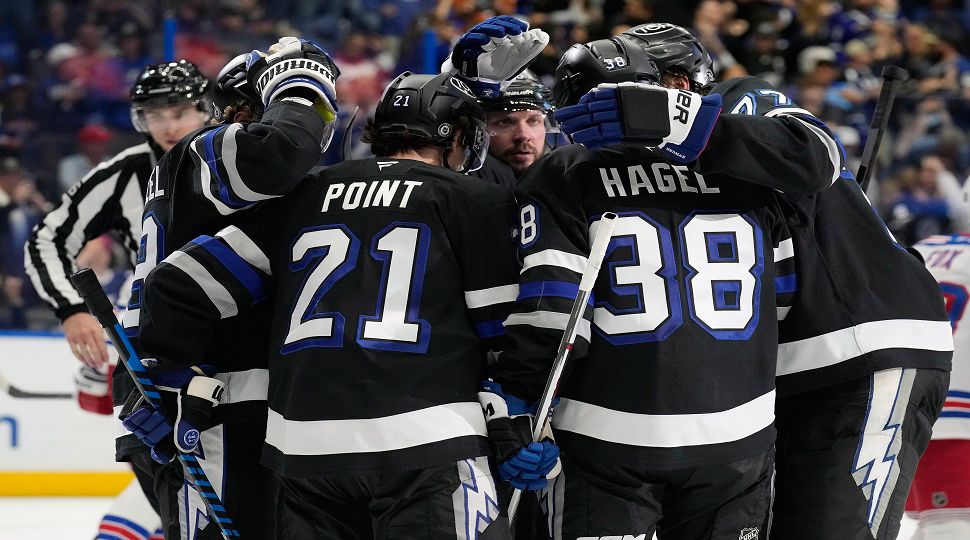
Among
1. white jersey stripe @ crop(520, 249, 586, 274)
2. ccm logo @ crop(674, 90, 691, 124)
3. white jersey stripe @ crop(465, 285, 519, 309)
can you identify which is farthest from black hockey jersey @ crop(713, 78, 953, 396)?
white jersey stripe @ crop(465, 285, 519, 309)

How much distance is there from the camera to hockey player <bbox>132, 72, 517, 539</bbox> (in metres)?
2.08

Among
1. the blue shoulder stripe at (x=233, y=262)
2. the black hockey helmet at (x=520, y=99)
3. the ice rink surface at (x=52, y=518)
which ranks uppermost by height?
the blue shoulder stripe at (x=233, y=262)

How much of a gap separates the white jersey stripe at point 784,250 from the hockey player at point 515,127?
980 mm

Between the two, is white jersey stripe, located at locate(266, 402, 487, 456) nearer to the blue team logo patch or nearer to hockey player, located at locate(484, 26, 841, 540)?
hockey player, located at locate(484, 26, 841, 540)

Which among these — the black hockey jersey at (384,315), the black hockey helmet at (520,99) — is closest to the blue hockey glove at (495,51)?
the black hockey helmet at (520,99)

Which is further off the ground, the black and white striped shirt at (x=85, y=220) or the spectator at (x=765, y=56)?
the black and white striped shirt at (x=85, y=220)

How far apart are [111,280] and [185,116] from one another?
6.75 feet

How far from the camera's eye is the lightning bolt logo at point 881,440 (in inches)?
92.4

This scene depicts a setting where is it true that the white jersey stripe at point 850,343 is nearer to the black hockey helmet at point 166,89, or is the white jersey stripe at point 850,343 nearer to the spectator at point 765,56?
the black hockey helmet at point 166,89

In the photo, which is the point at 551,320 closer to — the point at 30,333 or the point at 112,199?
the point at 112,199

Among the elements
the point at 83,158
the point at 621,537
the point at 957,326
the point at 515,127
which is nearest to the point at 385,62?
the point at 83,158

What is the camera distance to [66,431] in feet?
18.2

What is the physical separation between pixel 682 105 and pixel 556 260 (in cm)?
33

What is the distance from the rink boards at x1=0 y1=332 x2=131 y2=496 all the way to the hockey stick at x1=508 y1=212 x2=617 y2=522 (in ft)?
12.6
